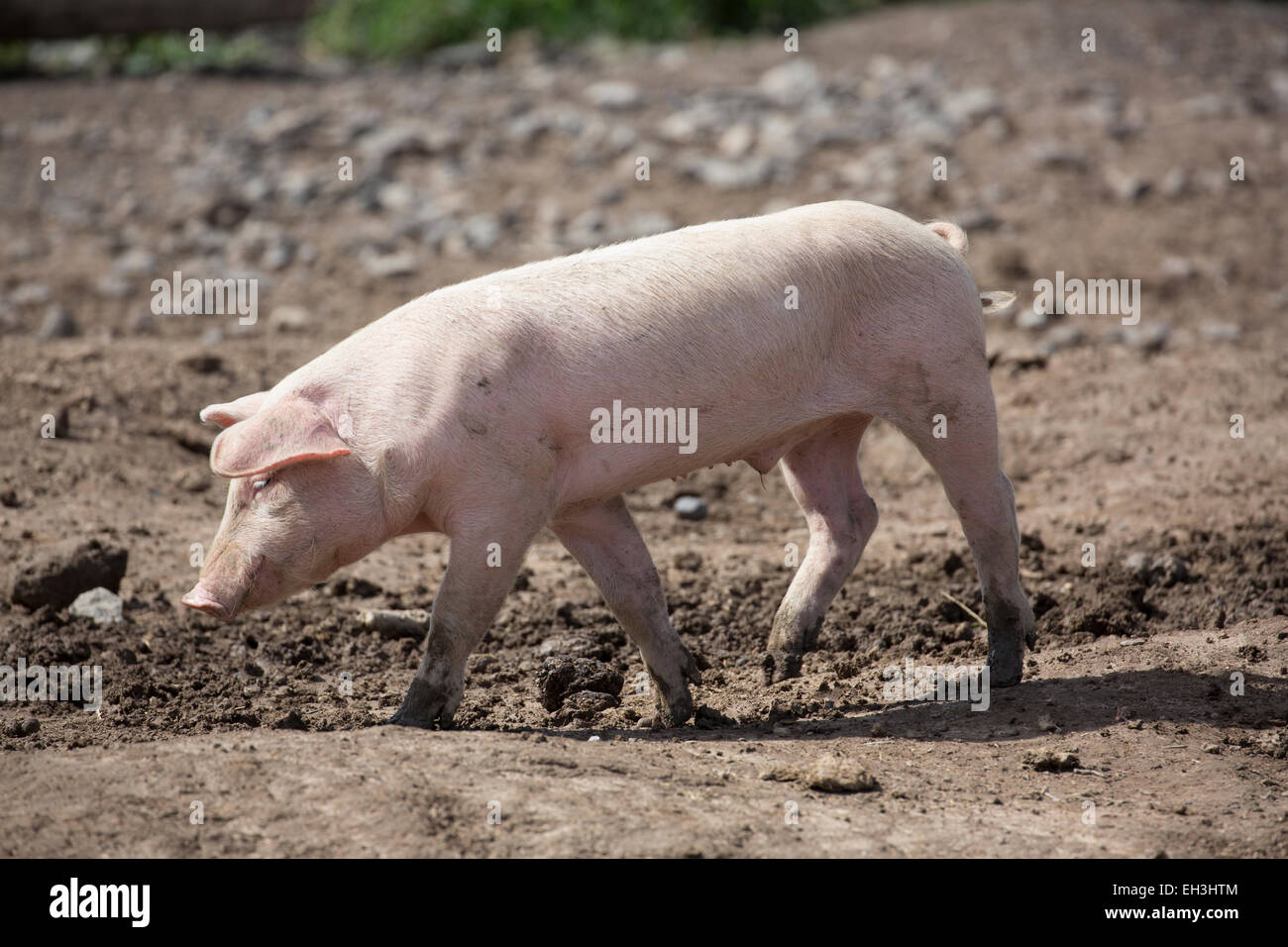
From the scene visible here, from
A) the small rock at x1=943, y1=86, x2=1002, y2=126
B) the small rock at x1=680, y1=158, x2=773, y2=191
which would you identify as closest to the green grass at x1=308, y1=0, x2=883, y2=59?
the small rock at x1=943, y1=86, x2=1002, y2=126

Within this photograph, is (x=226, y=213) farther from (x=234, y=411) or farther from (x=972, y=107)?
(x=234, y=411)

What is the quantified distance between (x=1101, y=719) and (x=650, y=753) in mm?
1698

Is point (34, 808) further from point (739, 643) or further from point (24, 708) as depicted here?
point (739, 643)

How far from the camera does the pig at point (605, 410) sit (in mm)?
5082

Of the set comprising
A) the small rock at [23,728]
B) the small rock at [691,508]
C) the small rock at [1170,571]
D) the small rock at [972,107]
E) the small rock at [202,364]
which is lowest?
the small rock at [23,728]

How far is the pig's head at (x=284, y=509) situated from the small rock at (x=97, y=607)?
164cm

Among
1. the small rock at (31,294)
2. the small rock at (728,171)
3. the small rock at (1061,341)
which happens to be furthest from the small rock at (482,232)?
the small rock at (1061,341)

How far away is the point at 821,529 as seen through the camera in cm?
626

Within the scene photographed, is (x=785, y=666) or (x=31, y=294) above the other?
(x=31, y=294)

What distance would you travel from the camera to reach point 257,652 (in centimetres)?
644

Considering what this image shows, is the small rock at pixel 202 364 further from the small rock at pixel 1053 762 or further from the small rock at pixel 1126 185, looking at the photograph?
the small rock at pixel 1126 185

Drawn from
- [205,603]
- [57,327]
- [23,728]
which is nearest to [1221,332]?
[205,603]

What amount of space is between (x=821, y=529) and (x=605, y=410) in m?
1.40

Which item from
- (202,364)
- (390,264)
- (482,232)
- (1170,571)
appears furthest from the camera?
(482,232)
